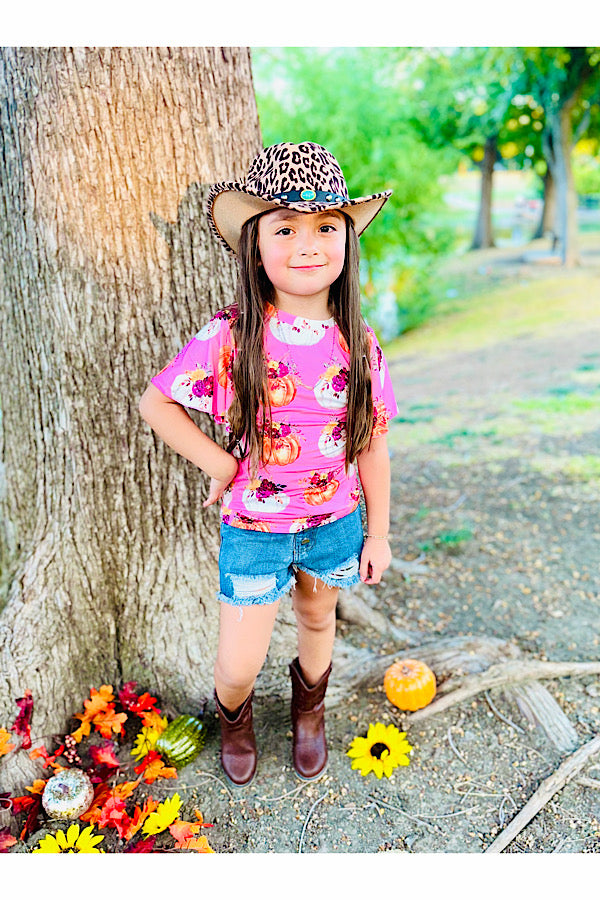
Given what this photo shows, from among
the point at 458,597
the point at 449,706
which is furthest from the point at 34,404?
the point at 458,597

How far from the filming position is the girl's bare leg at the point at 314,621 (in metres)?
1.99

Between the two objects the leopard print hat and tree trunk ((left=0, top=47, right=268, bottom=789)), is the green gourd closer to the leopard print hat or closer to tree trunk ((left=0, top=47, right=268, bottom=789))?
tree trunk ((left=0, top=47, right=268, bottom=789))

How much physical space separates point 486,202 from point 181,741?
48.9ft

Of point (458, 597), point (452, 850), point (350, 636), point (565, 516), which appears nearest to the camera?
point (452, 850)

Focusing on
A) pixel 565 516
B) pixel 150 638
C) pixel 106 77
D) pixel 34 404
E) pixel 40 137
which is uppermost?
pixel 106 77

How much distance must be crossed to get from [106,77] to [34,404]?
965 mm

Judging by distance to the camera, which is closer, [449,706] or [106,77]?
[106,77]

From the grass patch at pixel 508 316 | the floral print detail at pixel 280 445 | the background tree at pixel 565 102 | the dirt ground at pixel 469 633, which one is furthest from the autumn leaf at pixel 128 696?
the background tree at pixel 565 102

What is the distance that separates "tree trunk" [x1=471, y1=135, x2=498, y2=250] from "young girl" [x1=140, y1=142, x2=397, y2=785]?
14.3 metres

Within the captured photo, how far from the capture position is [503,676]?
253 cm

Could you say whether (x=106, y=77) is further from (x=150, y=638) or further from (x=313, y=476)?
(x=150, y=638)

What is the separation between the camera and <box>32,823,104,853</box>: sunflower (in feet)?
6.41

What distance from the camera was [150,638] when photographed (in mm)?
2414

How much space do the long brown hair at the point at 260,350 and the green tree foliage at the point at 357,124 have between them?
5.82 meters
